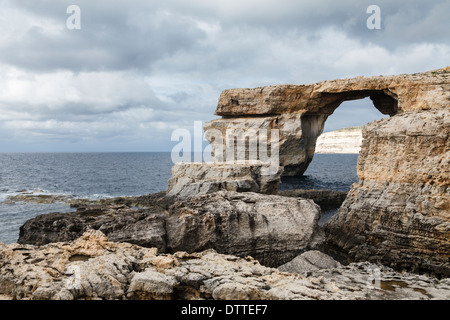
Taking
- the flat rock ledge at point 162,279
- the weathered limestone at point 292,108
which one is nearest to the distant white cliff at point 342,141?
the weathered limestone at point 292,108

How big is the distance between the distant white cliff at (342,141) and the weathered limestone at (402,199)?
11045 cm

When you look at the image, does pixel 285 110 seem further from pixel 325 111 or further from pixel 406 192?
pixel 406 192

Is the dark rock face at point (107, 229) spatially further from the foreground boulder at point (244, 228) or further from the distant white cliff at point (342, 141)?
the distant white cliff at point (342, 141)

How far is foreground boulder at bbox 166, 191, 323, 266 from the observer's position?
12.8 metres

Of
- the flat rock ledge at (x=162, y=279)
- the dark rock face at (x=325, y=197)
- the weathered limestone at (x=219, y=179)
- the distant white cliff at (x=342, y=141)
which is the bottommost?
the dark rock face at (x=325, y=197)

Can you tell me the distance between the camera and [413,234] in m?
15.2

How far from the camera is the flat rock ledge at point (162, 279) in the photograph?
7516 millimetres

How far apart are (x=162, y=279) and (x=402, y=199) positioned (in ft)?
43.2

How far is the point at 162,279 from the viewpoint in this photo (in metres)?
7.96

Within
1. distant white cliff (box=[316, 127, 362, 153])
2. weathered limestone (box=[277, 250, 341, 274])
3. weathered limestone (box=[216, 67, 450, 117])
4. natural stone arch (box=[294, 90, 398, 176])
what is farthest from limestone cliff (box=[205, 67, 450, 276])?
distant white cliff (box=[316, 127, 362, 153])

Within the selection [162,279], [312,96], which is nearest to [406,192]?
[162,279]
